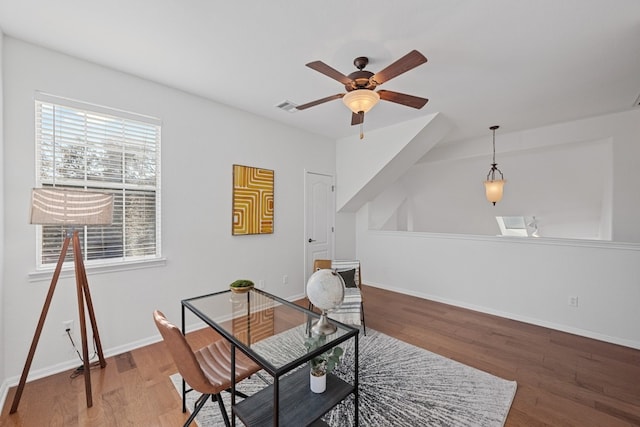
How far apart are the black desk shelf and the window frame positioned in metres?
1.90

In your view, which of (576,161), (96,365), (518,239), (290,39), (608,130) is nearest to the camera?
(290,39)

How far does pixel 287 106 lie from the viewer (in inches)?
125

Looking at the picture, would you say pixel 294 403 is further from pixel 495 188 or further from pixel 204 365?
pixel 495 188

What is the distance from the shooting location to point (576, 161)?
4406 millimetres

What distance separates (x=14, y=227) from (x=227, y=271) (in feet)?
6.02

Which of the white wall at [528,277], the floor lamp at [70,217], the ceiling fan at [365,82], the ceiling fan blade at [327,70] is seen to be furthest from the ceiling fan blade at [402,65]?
the white wall at [528,277]

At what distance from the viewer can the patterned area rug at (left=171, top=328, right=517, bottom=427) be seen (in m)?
1.73

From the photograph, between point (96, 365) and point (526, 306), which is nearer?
point (96, 365)

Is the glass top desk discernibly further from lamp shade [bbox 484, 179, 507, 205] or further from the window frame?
lamp shade [bbox 484, 179, 507, 205]

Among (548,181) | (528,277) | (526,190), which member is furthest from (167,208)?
(548,181)

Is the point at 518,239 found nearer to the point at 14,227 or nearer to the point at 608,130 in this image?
the point at 608,130

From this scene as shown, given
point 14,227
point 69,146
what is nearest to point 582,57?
A: point 69,146

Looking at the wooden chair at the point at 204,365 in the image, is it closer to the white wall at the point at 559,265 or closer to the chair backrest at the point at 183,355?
the chair backrest at the point at 183,355

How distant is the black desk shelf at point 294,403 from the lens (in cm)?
131
